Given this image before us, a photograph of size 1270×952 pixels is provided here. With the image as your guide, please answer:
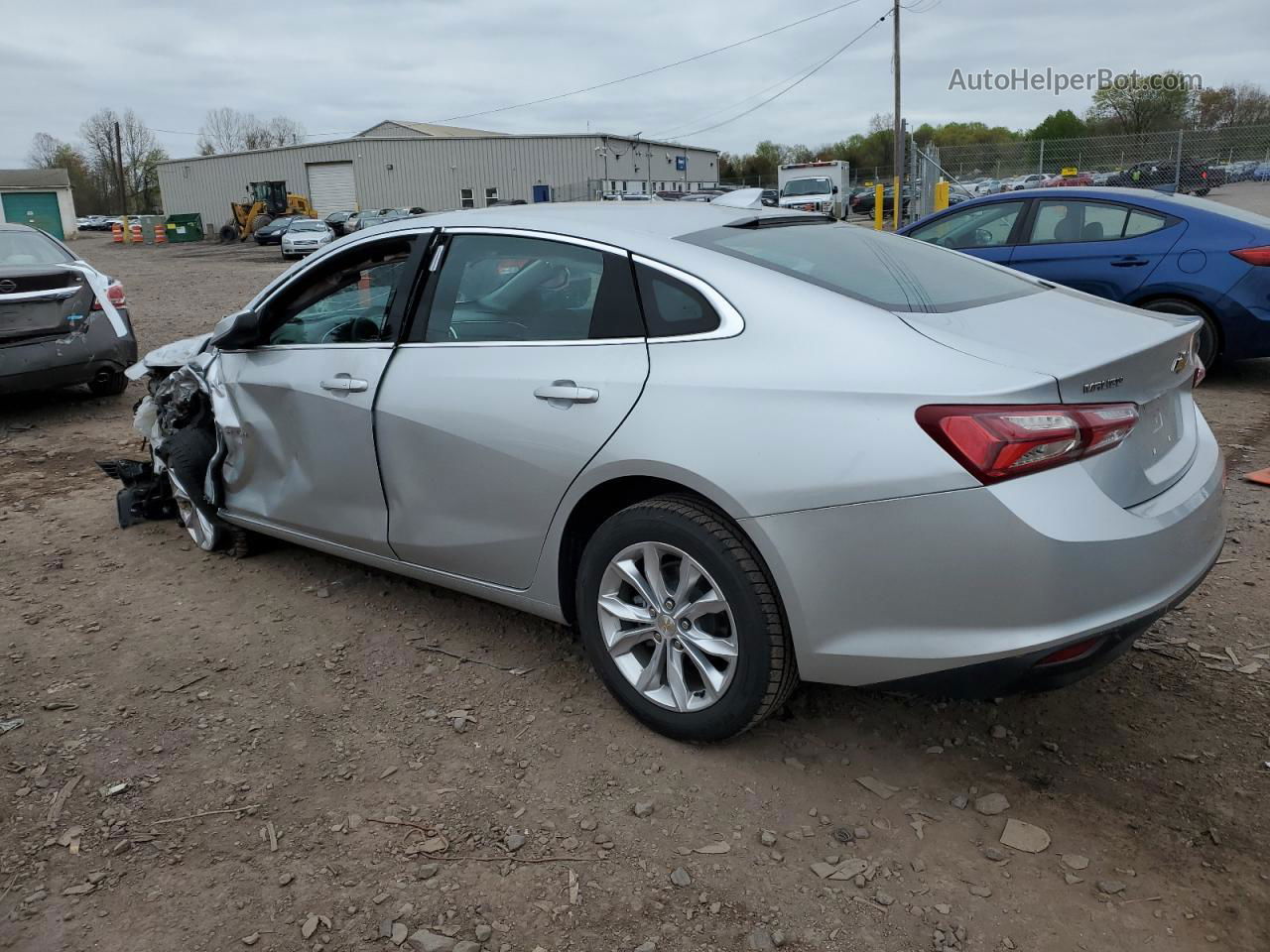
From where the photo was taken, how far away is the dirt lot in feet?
7.55

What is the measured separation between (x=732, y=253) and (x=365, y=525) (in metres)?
1.72

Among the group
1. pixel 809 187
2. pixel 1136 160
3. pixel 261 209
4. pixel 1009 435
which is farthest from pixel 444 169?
pixel 1009 435

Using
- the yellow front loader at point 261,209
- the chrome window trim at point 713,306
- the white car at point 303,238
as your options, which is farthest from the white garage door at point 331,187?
the chrome window trim at point 713,306

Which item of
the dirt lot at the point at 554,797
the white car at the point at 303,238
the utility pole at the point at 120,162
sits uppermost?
the utility pole at the point at 120,162

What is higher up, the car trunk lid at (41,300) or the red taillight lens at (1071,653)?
the car trunk lid at (41,300)

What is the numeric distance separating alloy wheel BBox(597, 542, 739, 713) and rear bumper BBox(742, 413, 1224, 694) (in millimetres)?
247

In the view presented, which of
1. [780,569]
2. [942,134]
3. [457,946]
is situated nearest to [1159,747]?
[780,569]

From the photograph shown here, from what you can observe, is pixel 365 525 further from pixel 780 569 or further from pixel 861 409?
pixel 861 409

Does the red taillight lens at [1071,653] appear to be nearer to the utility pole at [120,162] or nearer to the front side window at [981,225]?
the front side window at [981,225]

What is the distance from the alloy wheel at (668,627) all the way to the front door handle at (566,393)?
0.46 m

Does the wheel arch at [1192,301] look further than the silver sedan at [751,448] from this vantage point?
Yes

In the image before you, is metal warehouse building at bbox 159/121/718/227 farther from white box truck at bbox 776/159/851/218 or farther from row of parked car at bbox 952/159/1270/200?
row of parked car at bbox 952/159/1270/200

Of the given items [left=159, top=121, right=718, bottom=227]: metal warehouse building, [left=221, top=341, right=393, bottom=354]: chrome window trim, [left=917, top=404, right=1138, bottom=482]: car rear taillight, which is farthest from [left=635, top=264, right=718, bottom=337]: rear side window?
[left=159, top=121, right=718, bottom=227]: metal warehouse building

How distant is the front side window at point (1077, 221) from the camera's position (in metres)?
7.42
